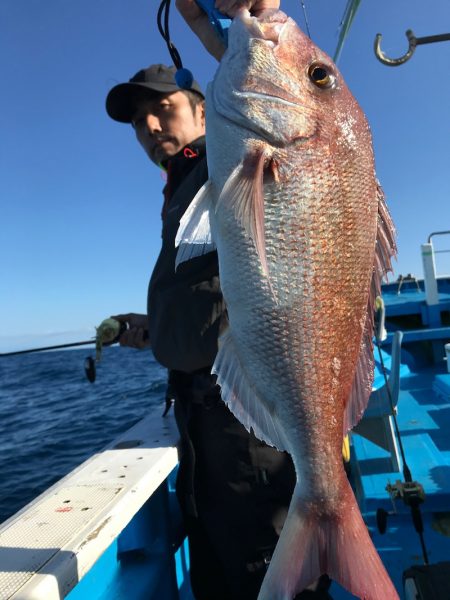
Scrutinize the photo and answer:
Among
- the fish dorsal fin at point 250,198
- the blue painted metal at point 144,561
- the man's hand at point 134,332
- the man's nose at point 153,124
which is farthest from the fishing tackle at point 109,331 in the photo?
the fish dorsal fin at point 250,198

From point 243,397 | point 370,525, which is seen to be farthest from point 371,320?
point 370,525

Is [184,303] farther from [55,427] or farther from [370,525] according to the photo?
[55,427]

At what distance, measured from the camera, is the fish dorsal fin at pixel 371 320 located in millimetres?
1273

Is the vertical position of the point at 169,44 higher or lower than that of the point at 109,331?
higher

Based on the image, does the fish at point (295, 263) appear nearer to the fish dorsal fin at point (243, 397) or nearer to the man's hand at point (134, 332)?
the fish dorsal fin at point (243, 397)

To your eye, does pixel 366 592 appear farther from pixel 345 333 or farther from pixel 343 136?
pixel 343 136

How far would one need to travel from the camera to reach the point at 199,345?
5.31 feet

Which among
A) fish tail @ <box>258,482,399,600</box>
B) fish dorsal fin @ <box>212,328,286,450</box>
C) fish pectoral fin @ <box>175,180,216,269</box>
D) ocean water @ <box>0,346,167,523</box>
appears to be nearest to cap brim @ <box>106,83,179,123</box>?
fish pectoral fin @ <box>175,180,216,269</box>

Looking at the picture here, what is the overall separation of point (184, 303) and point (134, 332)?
743 mm

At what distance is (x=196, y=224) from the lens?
1.18 m

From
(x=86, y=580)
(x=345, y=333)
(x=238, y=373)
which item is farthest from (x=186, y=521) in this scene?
(x=345, y=333)

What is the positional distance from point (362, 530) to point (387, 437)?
2.05m

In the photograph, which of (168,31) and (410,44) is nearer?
(168,31)

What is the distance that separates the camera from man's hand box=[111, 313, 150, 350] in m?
2.26
